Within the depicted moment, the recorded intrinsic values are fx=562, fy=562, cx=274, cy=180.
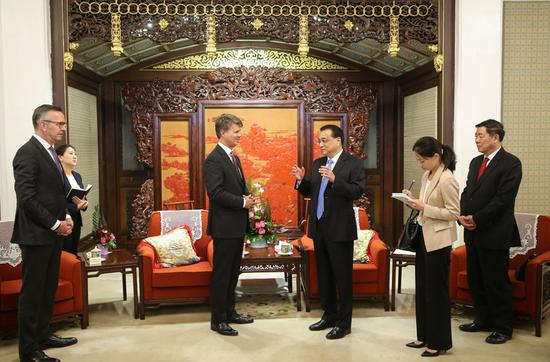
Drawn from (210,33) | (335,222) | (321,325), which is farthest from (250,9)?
(321,325)

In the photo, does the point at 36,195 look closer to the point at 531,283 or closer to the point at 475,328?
the point at 475,328

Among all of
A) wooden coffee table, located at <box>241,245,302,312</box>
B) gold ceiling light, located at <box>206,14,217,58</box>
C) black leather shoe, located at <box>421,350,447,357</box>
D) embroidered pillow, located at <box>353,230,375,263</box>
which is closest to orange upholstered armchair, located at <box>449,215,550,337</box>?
embroidered pillow, located at <box>353,230,375,263</box>

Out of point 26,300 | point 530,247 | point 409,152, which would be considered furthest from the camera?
point 409,152

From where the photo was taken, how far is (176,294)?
4.28m

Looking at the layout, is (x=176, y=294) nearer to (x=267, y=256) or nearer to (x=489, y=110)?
(x=267, y=256)

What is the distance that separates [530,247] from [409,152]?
243 cm

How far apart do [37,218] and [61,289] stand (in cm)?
93

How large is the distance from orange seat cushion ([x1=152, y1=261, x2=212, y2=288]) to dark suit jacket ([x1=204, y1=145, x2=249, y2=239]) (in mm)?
608

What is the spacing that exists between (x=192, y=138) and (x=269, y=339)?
10.9 ft

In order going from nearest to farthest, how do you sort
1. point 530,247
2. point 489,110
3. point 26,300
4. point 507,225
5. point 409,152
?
point 26,300 → point 507,225 → point 530,247 → point 489,110 → point 409,152

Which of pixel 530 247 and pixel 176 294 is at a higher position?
pixel 530 247

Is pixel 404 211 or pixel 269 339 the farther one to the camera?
pixel 404 211

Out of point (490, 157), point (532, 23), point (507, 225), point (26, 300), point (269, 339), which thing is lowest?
point (269, 339)

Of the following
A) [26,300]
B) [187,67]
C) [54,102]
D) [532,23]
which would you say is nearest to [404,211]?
[532,23]
